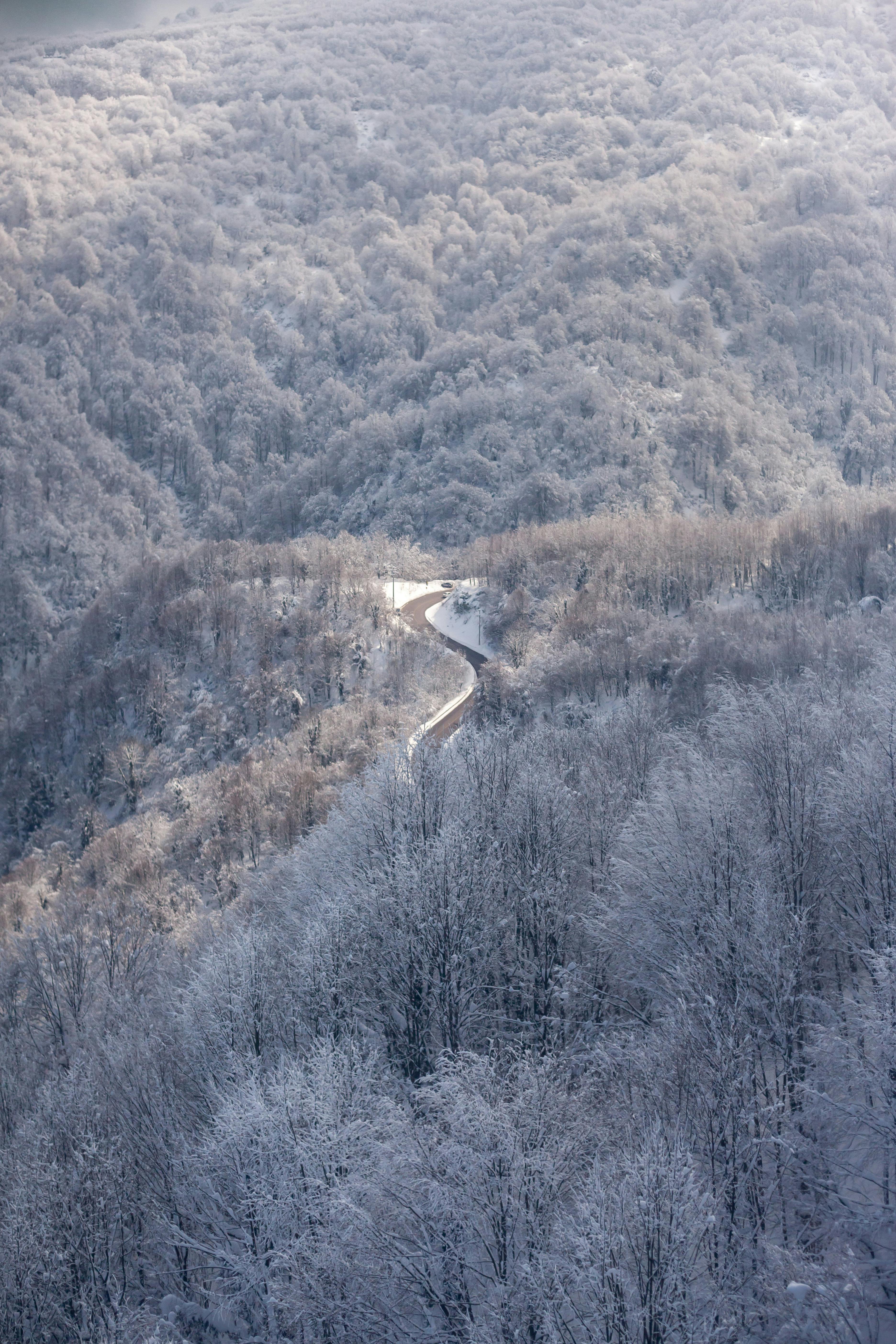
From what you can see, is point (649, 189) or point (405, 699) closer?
point (405, 699)

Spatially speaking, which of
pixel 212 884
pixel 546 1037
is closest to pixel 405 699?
pixel 212 884

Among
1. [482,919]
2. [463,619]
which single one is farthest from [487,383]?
[482,919]

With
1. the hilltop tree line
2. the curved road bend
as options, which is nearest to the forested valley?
the curved road bend

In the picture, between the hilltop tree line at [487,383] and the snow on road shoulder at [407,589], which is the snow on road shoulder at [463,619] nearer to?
the snow on road shoulder at [407,589]

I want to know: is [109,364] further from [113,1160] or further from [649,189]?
[113,1160]

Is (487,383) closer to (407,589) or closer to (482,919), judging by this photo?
(407,589)

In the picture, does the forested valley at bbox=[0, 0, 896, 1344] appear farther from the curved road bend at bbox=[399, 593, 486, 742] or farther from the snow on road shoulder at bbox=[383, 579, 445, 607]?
the snow on road shoulder at bbox=[383, 579, 445, 607]
